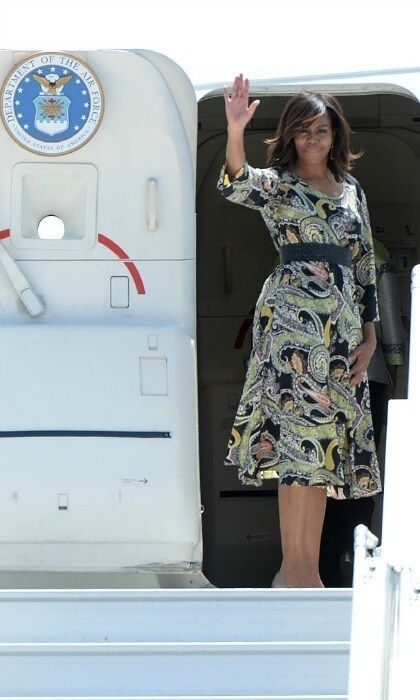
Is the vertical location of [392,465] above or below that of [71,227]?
below

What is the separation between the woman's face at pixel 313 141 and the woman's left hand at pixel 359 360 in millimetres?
611

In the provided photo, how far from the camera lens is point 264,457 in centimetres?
502

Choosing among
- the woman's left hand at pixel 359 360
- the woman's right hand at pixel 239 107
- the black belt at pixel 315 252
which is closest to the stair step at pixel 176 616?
the woman's left hand at pixel 359 360

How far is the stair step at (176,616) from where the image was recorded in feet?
11.6

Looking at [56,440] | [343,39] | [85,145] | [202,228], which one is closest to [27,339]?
[56,440]

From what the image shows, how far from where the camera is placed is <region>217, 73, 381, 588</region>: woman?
4.90 metres

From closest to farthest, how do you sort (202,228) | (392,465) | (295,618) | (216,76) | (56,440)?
(392,465) → (295,618) → (56,440) → (216,76) → (202,228)

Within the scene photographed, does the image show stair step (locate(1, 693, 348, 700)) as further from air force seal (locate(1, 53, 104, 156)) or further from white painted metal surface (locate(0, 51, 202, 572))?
air force seal (locate(1, 53, 104, 156))

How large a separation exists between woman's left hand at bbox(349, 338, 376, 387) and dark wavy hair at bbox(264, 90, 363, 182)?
0.55 meters

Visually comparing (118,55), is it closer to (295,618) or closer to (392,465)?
(295,618)

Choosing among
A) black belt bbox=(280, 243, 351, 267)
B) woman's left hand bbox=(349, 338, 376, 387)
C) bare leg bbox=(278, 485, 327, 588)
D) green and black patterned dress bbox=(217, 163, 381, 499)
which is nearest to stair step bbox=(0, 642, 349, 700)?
bare leg bbox=(278, 485, 327, 588)

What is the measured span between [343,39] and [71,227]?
4.42ft

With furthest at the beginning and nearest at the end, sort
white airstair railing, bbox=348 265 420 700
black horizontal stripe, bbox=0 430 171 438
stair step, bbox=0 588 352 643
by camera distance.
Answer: black horizontal stripe, bbox=0 430 171 438, stair step, bbox=0 588 352 643, white airstair railing, bbox=348 265 420 700

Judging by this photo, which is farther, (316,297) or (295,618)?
(316,297)
